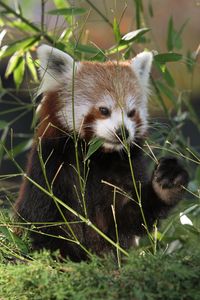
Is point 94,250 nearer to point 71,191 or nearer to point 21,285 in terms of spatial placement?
point 71,191

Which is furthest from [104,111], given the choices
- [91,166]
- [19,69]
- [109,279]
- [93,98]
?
[109,279]

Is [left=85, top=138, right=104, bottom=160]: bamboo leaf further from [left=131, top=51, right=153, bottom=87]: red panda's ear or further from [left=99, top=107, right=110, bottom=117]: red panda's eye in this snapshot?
[left=131, top=51, right=153, bottom=87]: red panda's ear

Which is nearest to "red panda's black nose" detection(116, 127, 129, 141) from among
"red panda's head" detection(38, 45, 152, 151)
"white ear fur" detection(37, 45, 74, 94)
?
"red panda's head" detection(38, 45, 152, 151)

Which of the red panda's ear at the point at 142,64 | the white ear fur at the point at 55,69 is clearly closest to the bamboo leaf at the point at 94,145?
the white ear fur at the point at 55,69

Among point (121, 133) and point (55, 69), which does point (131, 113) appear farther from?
point (55, 69)

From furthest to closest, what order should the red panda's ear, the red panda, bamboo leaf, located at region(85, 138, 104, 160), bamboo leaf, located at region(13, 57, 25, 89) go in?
bamboo leaf, located at region(13, 57, 25, 89) → the red panda's ear → the red panda → bamboo leaf, located at region(85, 138, 104, 160)

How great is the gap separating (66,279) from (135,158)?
3.46 feet

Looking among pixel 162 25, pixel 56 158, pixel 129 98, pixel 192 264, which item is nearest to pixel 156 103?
pixel 129 98

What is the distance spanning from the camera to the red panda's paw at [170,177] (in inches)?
115

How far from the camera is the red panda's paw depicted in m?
2.92

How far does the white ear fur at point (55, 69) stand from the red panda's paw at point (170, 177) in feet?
2.03

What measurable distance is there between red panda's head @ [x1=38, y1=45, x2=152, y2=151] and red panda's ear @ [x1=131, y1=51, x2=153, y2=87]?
3 centimetres

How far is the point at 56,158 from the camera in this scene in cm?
296

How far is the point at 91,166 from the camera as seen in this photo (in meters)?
3.05
